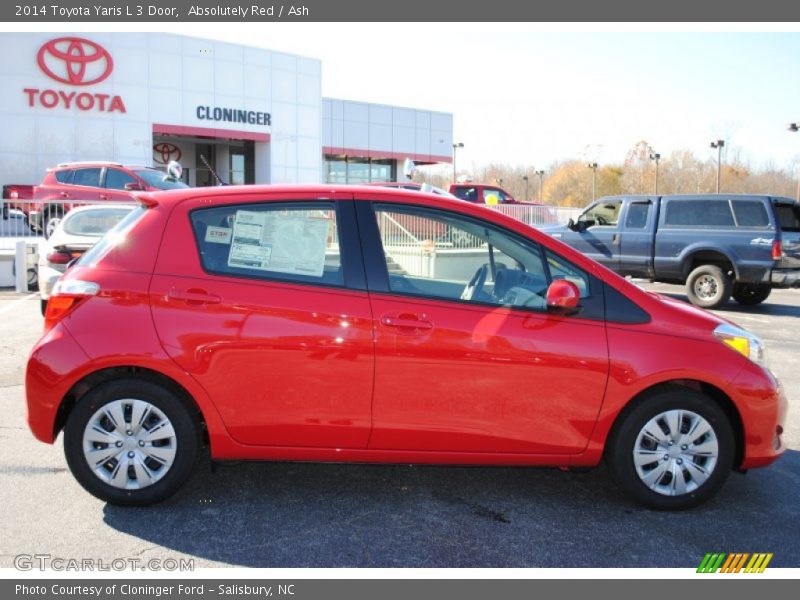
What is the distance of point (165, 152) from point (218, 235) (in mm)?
34810

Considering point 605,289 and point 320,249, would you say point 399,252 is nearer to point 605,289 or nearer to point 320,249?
point 320,249

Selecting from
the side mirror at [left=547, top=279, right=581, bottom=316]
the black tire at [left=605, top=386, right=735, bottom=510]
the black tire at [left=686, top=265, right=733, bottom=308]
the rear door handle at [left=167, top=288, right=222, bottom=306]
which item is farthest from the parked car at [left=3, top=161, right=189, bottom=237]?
the black tire at [left=605, top=386, right=735, bottom=510]

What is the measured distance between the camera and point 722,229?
11875 millimetres

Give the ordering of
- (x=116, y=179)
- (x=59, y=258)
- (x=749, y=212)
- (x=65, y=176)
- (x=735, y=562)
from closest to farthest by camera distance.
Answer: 1. (x=735, y=562)
2. (x=59, y=258)
3. (x=749, y=212)
4. (x=116, y=179)
5. (x=65, y=176)

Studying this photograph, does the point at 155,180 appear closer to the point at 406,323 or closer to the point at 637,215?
the point at 637,215

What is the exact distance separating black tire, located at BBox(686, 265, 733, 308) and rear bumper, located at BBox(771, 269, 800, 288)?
2.28 ft

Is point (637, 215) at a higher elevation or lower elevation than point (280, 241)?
higher

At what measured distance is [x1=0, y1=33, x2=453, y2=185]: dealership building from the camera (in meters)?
28.3

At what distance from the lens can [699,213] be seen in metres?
12.1

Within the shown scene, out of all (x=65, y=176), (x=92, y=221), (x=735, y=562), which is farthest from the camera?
(x=65, y=176)

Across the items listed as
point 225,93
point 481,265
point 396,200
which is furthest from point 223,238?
point 225,93

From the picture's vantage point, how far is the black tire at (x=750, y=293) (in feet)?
41.1

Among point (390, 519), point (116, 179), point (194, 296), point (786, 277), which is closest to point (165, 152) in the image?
point (116, 179)

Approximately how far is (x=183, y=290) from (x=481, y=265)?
169 centimetres
